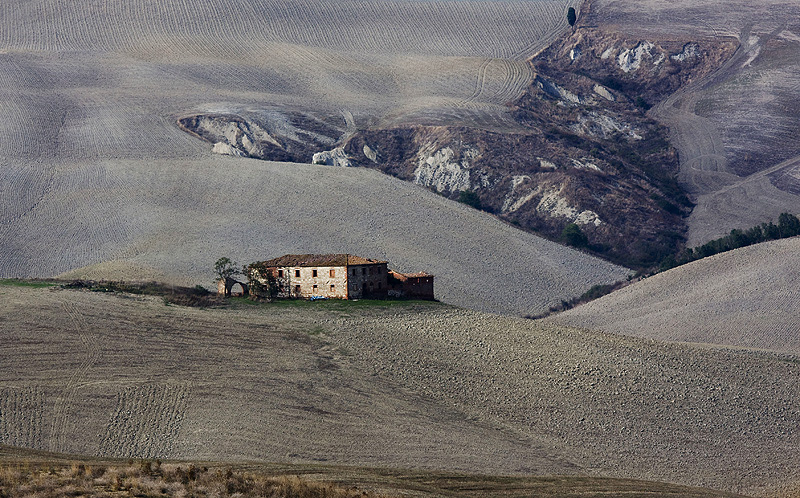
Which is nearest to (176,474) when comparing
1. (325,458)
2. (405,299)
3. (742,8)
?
(325,458)

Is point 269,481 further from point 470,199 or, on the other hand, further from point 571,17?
point 571,17

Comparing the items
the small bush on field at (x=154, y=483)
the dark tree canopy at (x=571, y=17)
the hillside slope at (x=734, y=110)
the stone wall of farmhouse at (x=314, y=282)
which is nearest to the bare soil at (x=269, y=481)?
the small bush on field at (x=154, y=483)

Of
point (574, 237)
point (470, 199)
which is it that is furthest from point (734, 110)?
point (574, 237)

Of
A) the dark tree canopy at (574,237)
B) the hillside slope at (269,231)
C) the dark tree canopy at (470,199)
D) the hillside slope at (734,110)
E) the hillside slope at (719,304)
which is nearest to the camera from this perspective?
the hillside slope at (719,304)

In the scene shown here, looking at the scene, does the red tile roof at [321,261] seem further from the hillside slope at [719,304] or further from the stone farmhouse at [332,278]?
the hillside slope at [719,304]

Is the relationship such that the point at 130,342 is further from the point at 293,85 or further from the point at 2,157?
the point at 293,85
